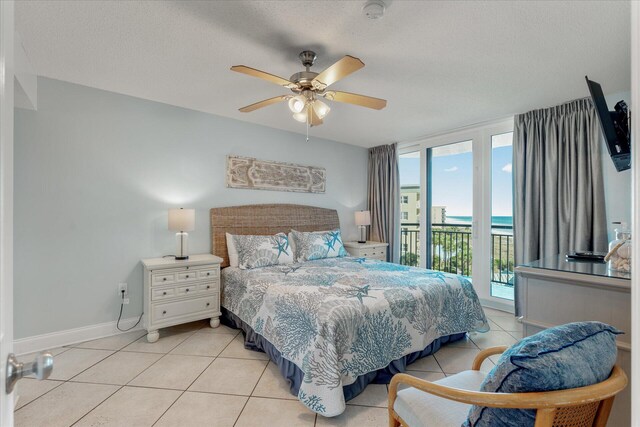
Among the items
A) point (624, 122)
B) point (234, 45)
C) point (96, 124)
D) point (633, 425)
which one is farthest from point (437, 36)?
point (96, 124)

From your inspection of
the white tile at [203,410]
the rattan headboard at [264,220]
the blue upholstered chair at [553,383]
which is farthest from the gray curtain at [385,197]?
the blue upholstered chair at [553,383]

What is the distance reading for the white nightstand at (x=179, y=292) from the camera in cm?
278

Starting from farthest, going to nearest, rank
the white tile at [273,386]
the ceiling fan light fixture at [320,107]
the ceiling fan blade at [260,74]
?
the ceiling fan light fixture at [320,107]
the white tile at [273,386]
the ceiling fan blade at [260,74]

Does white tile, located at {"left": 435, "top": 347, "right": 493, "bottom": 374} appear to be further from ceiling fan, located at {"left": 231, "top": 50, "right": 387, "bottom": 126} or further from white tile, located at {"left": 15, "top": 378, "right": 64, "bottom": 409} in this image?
white tile, located at {"left": 15, "top": 378, "right": 64, "bottom": 409}

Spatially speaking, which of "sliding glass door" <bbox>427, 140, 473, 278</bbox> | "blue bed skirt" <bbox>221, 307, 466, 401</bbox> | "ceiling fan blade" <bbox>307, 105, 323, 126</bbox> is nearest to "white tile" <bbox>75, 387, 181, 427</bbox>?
"blue bed skirt" <bbox>221, 307, 466, 401</bbox>

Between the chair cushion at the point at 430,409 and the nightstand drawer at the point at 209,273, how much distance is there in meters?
2.39

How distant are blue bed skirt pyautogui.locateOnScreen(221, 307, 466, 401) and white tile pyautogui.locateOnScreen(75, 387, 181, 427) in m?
0.72

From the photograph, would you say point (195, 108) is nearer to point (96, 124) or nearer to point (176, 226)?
point (96, 124)

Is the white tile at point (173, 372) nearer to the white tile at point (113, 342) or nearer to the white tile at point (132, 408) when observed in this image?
the white tile at point (132, 408)

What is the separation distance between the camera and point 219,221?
142 inches

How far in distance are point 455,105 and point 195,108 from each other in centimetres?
300

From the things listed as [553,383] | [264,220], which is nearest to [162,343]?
[264,220]

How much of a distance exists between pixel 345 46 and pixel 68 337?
356cm

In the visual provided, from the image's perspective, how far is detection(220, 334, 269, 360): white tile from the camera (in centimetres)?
254
